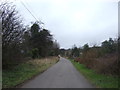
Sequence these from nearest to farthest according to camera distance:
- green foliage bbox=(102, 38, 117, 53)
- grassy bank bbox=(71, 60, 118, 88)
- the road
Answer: grassy bank bbox=(71, 60, 118, 88) < the road < green foliage bbox=(102, 38, 117, 53)

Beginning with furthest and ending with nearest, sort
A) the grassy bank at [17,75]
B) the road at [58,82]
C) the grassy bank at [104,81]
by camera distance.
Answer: the grassy bank at [17,75], the road at [58,82], the grassy bank at [104,81]

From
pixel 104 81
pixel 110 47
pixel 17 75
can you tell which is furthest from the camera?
pixel 110 47

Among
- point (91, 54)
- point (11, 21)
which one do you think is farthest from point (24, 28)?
point (91, 54)

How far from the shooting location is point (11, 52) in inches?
840

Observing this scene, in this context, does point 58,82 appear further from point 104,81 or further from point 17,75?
point 17,75

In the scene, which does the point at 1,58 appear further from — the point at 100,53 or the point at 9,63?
the point at 100,53

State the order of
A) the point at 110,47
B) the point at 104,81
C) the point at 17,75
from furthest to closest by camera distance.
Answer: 1. the point at 110,47
2. the point at 17,75
3. the point at 104,81

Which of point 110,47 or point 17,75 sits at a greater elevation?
point 110,47

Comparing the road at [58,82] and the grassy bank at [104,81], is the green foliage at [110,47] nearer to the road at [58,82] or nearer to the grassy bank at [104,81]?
the grassy bank at [104,81]

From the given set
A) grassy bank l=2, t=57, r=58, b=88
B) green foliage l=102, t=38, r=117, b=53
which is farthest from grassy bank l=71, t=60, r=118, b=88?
green foliage l=102, t=38, r=117, b=53

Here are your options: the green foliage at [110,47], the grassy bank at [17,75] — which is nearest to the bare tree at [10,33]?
the grassy bank at [17,75]

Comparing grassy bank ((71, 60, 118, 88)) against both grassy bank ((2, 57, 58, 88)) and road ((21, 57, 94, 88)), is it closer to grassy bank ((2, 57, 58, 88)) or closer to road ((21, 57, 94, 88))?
road ((21, 57, 94, 88))

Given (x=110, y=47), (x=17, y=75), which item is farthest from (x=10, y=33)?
(x=110, y=47)

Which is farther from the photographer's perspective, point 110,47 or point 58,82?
point 110,47
